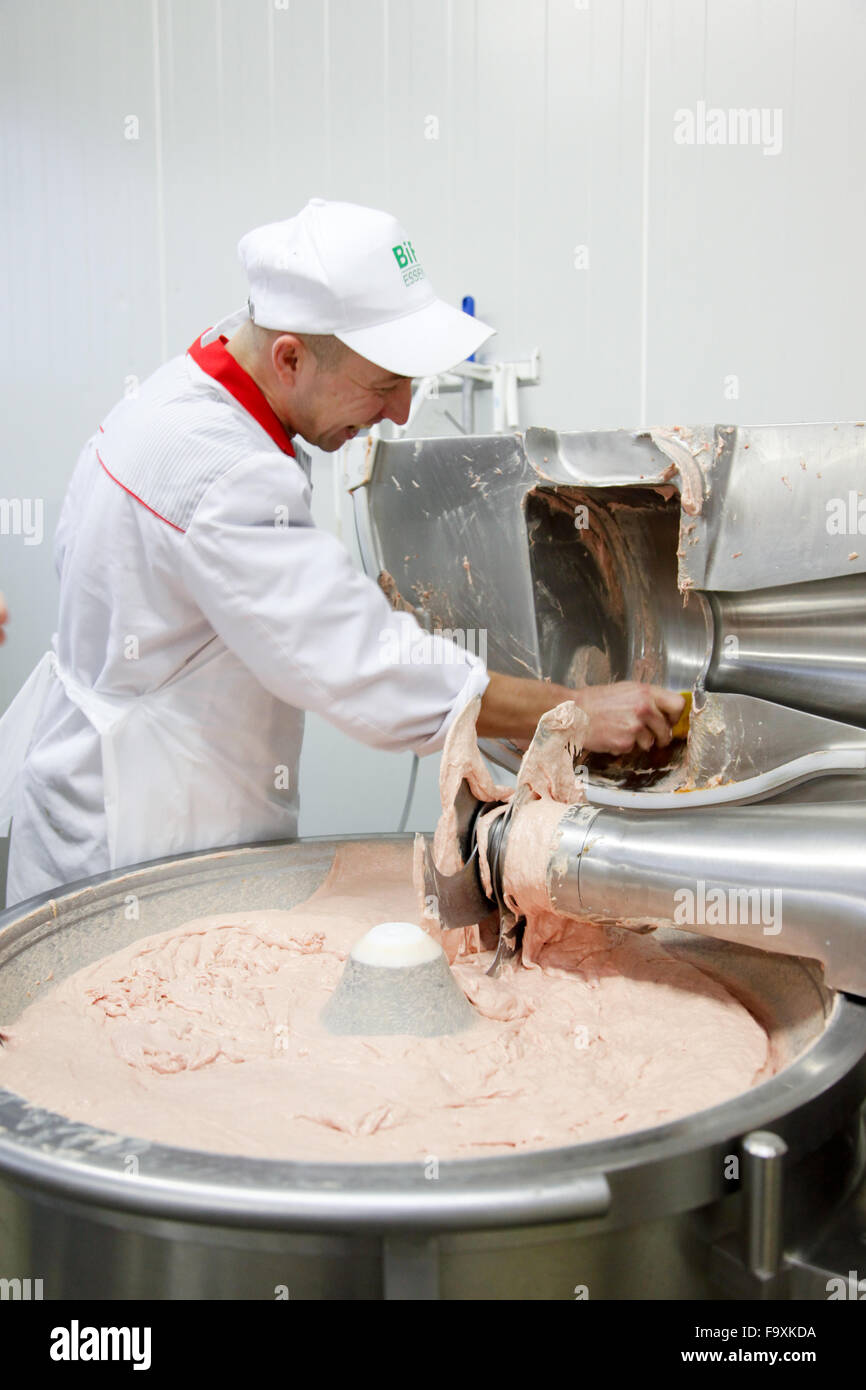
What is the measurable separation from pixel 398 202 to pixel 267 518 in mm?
1476

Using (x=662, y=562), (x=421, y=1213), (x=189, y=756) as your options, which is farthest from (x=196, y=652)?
(x=421, y=1213)

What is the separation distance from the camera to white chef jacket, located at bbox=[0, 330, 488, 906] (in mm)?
1296

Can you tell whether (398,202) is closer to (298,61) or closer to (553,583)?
(298,61)

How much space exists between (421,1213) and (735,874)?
1.75ft

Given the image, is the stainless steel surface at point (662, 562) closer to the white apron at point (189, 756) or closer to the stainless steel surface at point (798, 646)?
the stainless steel surface at point (798, 646)

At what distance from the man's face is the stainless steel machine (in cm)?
10

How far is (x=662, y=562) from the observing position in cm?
172

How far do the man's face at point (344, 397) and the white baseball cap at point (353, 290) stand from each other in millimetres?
43
